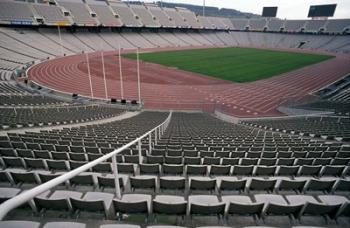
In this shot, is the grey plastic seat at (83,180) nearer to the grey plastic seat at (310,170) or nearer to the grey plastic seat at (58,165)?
the grey plastic seat at (58,165)

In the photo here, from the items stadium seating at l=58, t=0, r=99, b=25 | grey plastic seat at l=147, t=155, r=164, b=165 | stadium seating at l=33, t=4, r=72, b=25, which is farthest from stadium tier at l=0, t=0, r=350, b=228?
stadium seating at l=58, t=0, r=99, b=25

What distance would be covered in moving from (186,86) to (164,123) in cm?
2089

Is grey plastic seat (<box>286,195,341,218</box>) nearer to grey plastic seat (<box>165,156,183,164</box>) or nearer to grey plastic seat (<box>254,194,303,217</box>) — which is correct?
grey plastic seat (<box>254,194,303,217</box>)

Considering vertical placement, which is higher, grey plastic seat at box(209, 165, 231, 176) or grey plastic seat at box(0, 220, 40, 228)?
grey plastic seat at box(0, 220, 40, 228)

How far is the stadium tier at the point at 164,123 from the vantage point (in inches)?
164

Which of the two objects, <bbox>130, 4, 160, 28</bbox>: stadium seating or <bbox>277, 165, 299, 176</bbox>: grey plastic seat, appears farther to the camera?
<bbox>130, 4, 160, 28</bbox>: stadium seating

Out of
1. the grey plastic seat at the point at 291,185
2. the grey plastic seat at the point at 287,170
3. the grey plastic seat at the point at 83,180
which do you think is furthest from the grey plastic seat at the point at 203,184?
the grey plastic seat at the point at 287,170

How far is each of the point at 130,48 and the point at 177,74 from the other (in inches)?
1402

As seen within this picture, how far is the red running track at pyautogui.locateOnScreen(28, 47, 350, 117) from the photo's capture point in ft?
97.9

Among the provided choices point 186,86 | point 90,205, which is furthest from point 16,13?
point 90,205

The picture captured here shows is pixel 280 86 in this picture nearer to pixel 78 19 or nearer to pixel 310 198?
pixel 310 198

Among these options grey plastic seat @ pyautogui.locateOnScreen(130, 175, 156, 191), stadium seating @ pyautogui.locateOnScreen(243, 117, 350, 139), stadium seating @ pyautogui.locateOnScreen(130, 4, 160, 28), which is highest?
stadium seating @ pyautogui.locateOnScreen(130, 4, 160, 28)

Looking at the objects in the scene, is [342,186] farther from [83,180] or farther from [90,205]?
[83,180]

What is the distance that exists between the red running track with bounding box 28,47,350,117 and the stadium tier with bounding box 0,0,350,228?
293 mm
